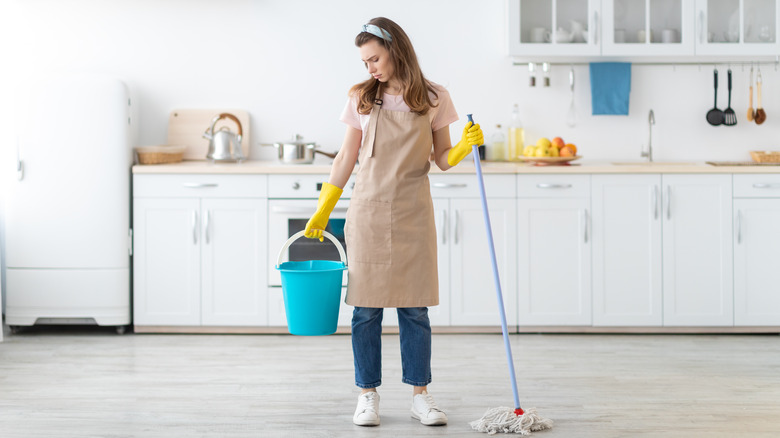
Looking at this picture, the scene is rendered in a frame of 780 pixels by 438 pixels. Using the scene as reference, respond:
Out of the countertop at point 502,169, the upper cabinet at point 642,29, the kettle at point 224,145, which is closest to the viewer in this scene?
the countertop at point 502,169

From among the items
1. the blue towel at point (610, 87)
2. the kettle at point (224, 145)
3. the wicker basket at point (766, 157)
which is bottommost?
the wicker basket at point (766, 157)

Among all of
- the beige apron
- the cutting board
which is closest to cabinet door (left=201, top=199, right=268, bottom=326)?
the cutting board

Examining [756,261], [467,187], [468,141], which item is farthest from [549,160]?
[468,141]

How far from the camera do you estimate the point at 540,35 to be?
4.39 meters

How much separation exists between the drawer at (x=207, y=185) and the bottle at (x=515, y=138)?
1.31 meters

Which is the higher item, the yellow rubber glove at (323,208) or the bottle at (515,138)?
the bottle at (515,138)

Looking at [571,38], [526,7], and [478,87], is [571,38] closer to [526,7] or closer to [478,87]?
[526,7]

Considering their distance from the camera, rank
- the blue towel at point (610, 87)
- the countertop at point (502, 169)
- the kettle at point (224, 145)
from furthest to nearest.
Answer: the blue towel at point (610, 87), the kettle at point (224, 145), the countertop at point (502, 169)

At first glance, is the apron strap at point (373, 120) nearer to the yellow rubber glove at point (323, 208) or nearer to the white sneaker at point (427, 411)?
Result: the yellow rubber glove at point (323, 208)

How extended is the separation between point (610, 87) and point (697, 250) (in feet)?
3.22

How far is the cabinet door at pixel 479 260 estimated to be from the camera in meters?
4.16

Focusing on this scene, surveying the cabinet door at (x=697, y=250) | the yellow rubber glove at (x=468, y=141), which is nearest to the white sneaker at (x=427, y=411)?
the yellow rubber glove at (x=468, y=141)

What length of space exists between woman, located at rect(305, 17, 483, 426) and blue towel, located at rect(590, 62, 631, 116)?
2.06 metres

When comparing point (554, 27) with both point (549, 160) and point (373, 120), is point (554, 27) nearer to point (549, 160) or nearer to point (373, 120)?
point (549, 160)
